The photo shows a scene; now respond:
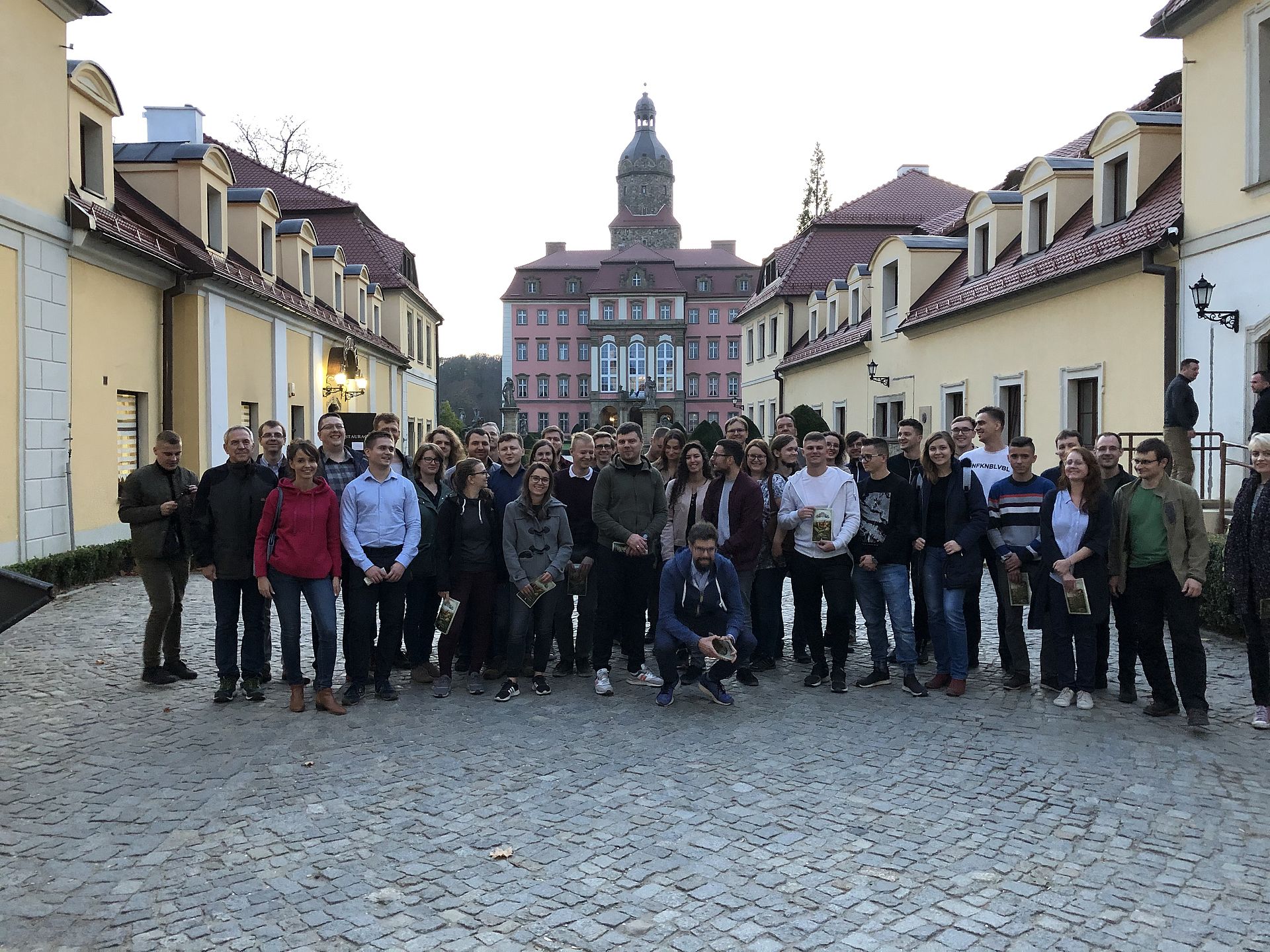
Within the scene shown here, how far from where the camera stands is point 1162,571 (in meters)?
6.63

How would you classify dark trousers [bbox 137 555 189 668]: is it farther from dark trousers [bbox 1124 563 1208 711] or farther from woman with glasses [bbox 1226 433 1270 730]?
woman with glasses [bbox 1226 433 1270 730]

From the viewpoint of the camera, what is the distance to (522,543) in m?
7.51

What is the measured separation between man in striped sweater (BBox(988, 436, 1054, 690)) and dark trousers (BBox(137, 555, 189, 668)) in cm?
637

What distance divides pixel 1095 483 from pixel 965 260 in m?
17.1

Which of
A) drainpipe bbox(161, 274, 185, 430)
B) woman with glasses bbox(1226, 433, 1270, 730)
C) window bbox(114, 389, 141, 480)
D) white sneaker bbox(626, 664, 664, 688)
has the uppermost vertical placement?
drainpipe bbox(161, 274, 185, 430)

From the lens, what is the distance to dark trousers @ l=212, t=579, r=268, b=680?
23.5 ft

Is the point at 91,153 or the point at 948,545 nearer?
the point at 948,545

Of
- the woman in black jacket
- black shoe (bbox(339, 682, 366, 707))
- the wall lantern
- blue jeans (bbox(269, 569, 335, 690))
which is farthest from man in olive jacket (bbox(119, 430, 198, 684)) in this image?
the wall lantern

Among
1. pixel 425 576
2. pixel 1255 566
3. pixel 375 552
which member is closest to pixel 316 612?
pixel 375 552

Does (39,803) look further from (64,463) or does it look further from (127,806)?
(64,463)

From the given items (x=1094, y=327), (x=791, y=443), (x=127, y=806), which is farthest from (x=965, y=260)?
(x=127, y=806)

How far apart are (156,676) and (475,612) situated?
2.53 metres

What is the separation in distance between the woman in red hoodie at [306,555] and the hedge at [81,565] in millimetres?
5011

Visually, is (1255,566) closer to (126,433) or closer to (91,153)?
(126,433)
